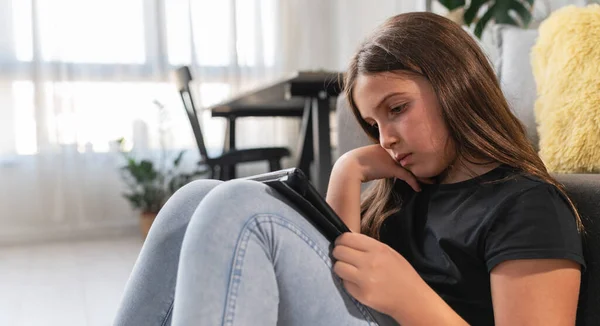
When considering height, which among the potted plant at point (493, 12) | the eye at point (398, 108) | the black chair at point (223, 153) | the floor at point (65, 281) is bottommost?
the floor at point (65, 281)

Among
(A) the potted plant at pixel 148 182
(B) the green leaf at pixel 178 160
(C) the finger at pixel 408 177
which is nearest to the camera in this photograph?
(C) the finger at pixel 408 177

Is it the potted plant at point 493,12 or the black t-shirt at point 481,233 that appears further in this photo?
the potted plant at point 493,12

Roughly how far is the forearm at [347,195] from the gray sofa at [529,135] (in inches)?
11.9

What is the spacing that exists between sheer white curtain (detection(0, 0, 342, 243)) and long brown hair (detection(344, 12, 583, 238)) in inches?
108

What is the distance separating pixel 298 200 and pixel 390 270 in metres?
0.13

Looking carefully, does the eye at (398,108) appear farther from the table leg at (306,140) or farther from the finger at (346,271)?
the table leg at (306,140)

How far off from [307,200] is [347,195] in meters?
0.30

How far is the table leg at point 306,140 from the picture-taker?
7.47 feet

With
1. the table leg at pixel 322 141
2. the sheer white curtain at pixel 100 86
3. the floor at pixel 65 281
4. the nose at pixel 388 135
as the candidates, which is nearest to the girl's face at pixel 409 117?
the nose at pixel 388 135

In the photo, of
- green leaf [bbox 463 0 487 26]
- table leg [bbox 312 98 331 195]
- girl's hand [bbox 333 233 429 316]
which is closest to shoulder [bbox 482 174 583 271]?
girl's hand [bbox 333 233 429 316]

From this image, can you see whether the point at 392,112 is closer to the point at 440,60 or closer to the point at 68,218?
the point at 440,60

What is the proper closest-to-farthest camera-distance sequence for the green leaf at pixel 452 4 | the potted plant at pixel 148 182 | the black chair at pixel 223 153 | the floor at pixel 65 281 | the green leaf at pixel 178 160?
the floor at pixel 65 281 < the green leaf at pixel 452 4 < the black chair at pixel 223 153 < the potted plant at pixel 148 182 < the green leaf at pixel 178 160

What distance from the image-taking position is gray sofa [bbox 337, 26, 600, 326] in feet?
2.45

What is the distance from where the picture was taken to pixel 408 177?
941mm
